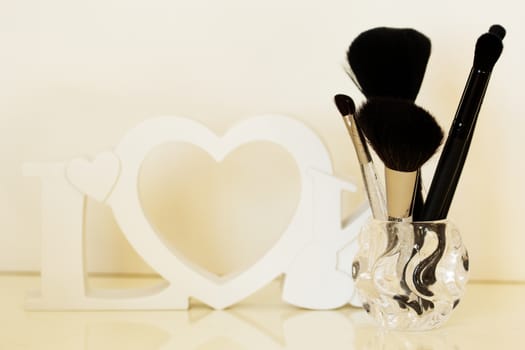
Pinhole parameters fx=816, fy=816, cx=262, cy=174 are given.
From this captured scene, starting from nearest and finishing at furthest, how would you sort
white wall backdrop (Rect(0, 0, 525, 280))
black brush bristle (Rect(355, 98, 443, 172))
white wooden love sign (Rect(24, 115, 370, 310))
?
black brush bristle (Rect(355, 98, 443, 172)), white wooden love sign (Rect(24, 115, 370, 310)), white wall backdrop (Rect(0, 0, 525, 280))

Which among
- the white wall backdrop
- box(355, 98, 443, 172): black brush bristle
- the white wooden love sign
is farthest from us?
the white wall backdrop

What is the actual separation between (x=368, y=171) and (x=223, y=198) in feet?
0.76

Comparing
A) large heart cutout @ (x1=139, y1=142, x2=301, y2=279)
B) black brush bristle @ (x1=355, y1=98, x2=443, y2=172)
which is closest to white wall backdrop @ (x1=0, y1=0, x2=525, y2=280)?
large heart cutout @ (x1=139, y1=142, x2=301, y2=279)

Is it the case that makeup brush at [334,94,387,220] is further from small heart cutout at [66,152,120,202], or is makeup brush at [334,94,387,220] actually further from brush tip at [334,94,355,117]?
small heart cutout at [66,152,120,202]

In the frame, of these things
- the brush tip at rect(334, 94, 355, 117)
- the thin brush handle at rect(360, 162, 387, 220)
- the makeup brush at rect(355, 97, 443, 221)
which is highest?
the brush tip at rect(334, 94, 355, 117)

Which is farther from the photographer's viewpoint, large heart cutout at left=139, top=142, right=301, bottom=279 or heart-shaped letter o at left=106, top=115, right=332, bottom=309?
large heart cutout at left=139, top=142, right=301, bottom=279

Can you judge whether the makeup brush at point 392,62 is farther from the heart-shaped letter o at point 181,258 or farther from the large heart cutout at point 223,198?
the large heart cutout at point 223,198

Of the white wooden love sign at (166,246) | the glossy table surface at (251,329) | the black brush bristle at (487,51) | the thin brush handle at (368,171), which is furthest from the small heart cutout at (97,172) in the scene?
the black brush bristle at (487,51)

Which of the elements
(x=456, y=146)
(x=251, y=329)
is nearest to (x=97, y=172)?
(x=251, y=329)

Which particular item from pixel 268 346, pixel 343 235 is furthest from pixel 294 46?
pixel 268 346

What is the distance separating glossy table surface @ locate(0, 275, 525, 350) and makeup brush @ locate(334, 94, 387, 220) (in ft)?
0.32

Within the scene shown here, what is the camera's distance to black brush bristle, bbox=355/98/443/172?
0.58 metres

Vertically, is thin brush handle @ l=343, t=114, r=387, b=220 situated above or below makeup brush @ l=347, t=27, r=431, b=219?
below

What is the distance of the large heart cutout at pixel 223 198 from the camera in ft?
2.75
